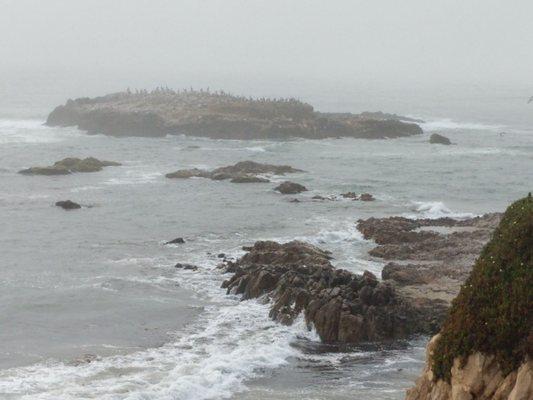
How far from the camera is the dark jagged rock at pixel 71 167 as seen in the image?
6962 cm

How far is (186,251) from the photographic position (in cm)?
4428

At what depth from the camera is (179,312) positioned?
34.3m

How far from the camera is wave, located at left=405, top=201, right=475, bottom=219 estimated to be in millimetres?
52625

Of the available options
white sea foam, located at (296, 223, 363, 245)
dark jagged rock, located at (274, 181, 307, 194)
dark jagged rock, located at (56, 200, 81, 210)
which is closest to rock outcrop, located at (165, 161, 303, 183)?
dark jagged rock, located at (274, 181, 307, 194)

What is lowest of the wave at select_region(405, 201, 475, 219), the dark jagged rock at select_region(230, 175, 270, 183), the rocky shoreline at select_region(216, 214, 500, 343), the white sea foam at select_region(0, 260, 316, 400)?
the white sea foam at select_region(0, 260, 316, 400)

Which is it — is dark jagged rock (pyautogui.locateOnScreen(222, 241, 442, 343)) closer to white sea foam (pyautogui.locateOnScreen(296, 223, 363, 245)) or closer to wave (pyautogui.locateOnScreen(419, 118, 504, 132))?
white sea foam (pyautogui.locateOnScreen(296, 223, 363, 245))

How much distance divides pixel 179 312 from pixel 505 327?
61.1 ft

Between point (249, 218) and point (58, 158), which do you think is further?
point (58, 158)

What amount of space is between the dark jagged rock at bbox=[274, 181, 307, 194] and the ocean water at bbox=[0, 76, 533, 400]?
76cm

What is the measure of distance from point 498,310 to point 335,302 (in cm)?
1356

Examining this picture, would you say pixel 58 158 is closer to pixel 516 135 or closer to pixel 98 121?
pixel 98 121

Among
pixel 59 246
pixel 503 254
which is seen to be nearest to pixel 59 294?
pixel 59 246

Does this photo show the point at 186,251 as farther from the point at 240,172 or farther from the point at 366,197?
the point at 240,172

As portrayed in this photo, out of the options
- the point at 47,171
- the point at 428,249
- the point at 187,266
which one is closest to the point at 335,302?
the point at 187,266
